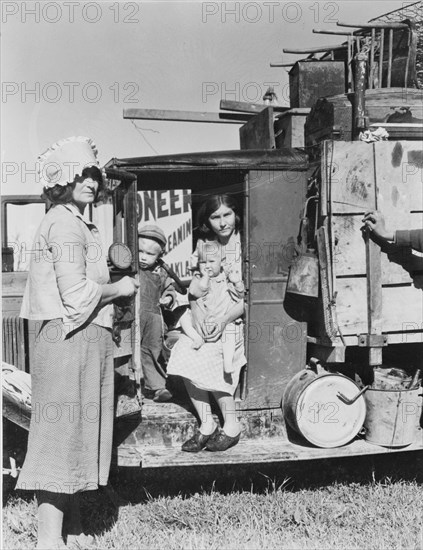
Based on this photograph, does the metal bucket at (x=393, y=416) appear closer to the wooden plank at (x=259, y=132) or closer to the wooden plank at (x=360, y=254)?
the wooden plank at (x=360, y=254)

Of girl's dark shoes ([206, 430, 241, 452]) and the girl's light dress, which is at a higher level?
the girl's light dress

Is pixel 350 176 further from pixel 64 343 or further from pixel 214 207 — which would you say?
pixel 64 343

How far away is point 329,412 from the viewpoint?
4.91 metres

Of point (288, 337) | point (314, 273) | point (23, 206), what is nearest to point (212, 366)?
point (288, 337)

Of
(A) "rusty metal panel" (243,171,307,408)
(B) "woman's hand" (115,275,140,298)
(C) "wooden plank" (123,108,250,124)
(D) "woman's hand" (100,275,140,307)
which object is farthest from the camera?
(C) "wooden plank" (123,108,250,124)

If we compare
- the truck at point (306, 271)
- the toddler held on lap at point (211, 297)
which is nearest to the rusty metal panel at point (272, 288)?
the truck at point (306, 271)

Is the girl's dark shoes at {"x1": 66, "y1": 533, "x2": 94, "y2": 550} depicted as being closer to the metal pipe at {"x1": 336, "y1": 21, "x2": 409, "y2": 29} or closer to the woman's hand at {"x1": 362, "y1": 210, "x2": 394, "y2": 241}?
the woman's hand at {"x1": 362, "y1": 210, "x2": 394, "y2": 241}

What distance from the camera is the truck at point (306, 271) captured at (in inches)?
189

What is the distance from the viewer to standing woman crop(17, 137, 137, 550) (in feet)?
12.8

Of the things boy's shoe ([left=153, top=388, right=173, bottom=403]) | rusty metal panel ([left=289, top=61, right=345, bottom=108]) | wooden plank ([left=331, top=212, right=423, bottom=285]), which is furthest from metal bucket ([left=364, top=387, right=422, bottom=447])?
rusty metal panel ([left=289, top=61, right=345, bottom=108])

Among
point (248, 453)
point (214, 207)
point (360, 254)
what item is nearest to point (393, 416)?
point (248, 453)

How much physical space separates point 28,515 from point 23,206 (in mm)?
2842

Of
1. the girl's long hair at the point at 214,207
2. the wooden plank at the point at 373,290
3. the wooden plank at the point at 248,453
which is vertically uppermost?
the girl's long hair at the point at 214,207

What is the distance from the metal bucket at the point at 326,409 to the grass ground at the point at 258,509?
0.51 metres
